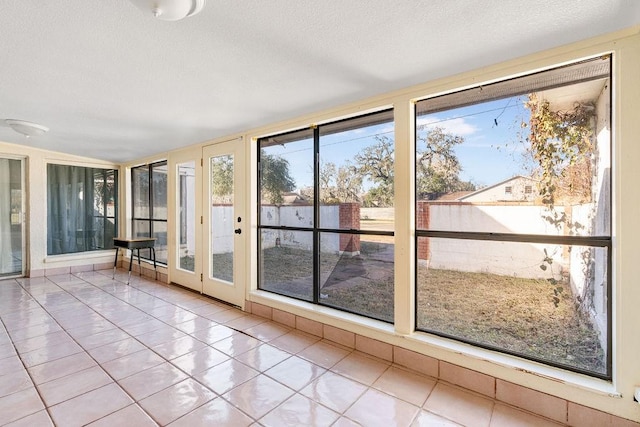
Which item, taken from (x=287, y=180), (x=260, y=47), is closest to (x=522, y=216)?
(x=260, y=47)

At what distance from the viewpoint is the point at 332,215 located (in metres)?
2.76

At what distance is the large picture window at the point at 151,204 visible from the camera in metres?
4.70

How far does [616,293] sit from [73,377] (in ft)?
10.8

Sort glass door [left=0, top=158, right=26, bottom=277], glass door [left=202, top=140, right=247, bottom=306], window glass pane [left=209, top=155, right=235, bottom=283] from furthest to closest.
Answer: glass door [left=0, top=158, right=26, bottom=277], window glass pane [left=209, top=155, right=235, bottom=283], glass door [left=202, top=140, right=247, bottom=306]

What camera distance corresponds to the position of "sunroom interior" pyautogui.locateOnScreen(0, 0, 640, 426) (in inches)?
57.8

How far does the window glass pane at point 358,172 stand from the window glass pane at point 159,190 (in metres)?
3.10

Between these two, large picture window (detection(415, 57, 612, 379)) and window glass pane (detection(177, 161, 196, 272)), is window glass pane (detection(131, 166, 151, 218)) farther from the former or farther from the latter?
large picture window (detection(415, 57, 612, 379))

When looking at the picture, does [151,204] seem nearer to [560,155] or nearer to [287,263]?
[287,263]

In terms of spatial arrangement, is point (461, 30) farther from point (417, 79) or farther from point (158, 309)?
point (158, 309)

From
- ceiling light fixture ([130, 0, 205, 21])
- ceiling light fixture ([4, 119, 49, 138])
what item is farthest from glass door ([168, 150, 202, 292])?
ceiling light fixture ([130, 0, 205, 21])

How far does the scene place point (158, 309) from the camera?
331 cm

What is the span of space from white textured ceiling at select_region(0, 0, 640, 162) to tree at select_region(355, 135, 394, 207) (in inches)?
17.1

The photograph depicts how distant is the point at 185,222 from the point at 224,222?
0.96m

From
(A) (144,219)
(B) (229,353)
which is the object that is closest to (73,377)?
(B) (229,353)
